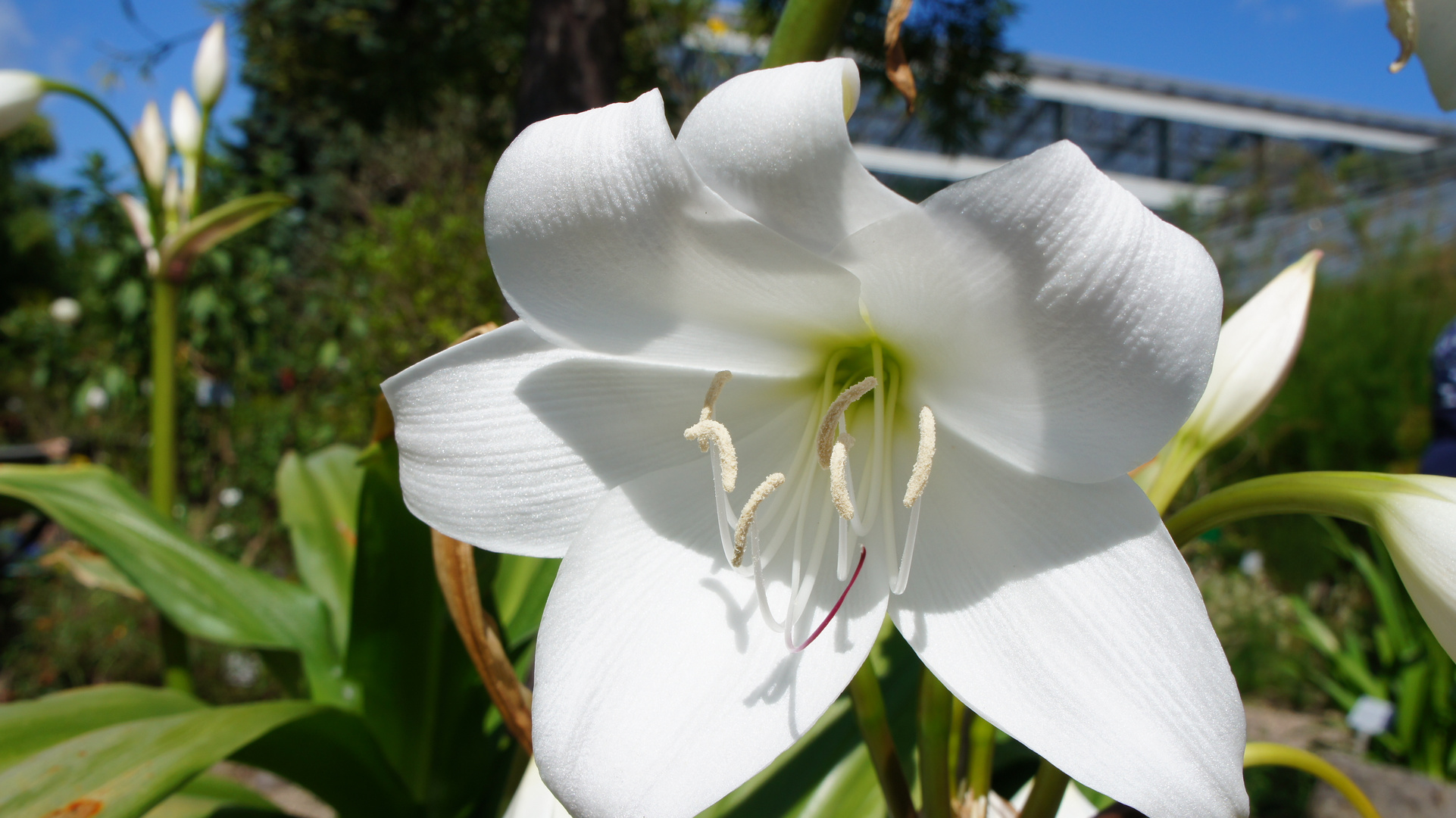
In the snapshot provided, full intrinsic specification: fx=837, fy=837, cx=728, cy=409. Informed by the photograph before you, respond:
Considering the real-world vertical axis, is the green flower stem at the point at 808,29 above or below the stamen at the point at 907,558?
above

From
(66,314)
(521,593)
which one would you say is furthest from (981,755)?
(66,314)

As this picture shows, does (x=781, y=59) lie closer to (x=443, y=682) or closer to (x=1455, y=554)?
(x=1455, y=554)

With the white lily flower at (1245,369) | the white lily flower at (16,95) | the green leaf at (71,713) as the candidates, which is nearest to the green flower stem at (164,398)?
the white lily flower at (16,95)

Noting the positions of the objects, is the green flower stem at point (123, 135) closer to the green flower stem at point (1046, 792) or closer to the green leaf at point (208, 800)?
the green leaf at point (208, 800)

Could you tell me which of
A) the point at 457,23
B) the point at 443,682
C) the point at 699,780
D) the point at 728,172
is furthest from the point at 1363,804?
the point at 457,23

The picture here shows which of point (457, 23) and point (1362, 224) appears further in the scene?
point (1362, 224)

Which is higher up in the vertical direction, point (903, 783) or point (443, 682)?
point (903, 783)

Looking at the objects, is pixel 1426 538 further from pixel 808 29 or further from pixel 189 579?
pixel 189 579
